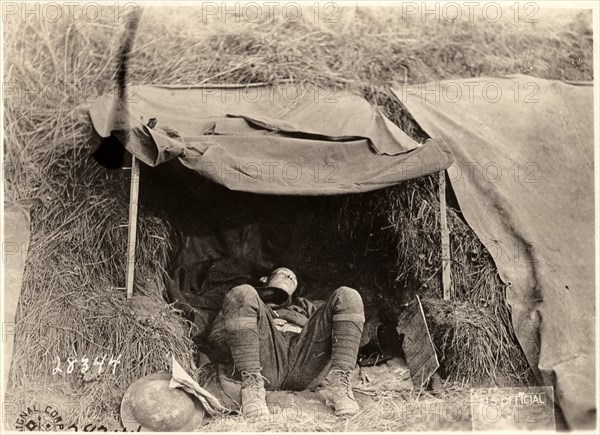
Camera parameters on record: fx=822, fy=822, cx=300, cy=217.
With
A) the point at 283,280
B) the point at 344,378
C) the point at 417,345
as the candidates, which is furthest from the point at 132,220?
the point at 417,345

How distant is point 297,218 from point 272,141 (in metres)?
0.70

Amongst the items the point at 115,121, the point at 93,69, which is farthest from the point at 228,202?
the point at 93,69

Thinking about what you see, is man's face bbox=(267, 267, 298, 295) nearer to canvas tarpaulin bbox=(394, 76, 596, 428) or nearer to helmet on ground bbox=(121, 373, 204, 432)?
helmet on ground bbox=(121, 373, 204, 432)

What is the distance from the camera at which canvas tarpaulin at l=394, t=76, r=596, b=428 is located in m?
4.77

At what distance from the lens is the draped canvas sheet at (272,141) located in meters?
4.61

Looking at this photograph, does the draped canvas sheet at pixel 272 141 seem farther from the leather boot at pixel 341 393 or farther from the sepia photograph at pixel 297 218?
the leather boot at pixel 341 393

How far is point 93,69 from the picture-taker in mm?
5535

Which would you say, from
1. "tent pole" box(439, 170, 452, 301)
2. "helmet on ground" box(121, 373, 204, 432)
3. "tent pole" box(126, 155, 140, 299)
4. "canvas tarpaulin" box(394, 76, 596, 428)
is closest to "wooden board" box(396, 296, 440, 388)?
"tent pole" box(439, 170, 452, 301)

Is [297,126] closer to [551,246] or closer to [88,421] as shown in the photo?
[551,246]

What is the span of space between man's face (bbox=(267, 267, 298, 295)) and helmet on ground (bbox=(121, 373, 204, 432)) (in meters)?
0.90

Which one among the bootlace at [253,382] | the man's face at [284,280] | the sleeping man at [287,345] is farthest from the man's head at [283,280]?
the bootlace at [253,382]

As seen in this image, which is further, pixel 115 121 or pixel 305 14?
pixel 305 14

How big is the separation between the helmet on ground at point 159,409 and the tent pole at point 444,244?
1.61m

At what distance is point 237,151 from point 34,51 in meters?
1.54
